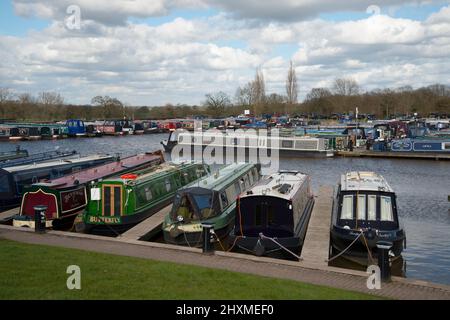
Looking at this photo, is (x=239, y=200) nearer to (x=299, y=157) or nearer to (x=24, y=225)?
(x=24, y=225)

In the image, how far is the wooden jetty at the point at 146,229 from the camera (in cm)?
1980

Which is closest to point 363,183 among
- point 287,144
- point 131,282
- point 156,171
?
point 156,171

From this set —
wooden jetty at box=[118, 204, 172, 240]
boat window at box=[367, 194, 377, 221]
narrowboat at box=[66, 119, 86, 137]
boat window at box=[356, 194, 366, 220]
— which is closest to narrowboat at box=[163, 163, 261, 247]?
wooden jetty at box=[118, 204, 172, 240]

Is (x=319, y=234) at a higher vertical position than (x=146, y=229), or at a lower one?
lower

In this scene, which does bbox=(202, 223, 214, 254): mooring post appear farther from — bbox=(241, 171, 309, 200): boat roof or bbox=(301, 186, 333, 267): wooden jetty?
bbox=(301, 186, 333, 267): wooden jetty

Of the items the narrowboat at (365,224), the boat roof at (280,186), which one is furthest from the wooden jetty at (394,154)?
the narrowboat at (365,224)

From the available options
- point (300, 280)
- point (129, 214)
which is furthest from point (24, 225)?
point (300, 280)

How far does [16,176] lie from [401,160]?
44.0 meters

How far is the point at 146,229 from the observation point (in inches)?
819

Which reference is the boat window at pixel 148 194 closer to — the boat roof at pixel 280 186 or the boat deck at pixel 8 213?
the boat roof at pixel 280 186

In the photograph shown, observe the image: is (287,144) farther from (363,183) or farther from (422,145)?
(363,183)

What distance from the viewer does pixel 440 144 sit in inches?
2229

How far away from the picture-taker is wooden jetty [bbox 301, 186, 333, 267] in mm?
17250

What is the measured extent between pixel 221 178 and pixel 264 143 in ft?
126
